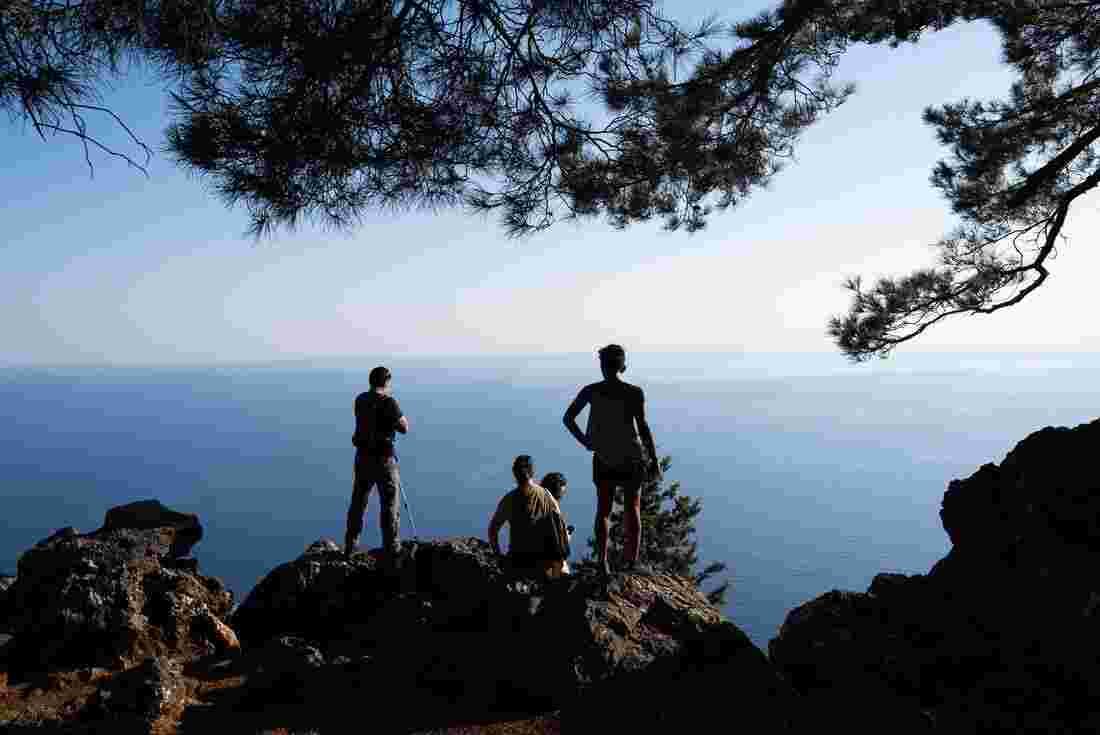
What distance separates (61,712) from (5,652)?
1.39 m

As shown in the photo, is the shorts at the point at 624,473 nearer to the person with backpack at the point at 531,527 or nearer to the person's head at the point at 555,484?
the person with backpack at the point at 531,527

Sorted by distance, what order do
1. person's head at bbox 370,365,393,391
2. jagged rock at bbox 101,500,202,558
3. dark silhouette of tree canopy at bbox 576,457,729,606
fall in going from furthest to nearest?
dark silhouette of tree canopy at bbox 576,457,729,606 < jagged rock at bbox 101,500,202,558 < person's head at bbox 370,365,393,391

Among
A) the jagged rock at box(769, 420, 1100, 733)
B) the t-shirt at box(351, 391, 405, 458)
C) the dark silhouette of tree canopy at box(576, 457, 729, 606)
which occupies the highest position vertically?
the t-shirt at box(351, 391, 405, 458)

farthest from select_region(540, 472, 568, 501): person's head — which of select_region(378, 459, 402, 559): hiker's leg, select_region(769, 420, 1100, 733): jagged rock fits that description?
select_region(769, 420, 1100, 733): jagged rock

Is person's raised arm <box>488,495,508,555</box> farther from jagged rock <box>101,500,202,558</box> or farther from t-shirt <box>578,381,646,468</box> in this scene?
jagged rock <box>101,500,202,558</box>

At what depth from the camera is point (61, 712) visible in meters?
3.87

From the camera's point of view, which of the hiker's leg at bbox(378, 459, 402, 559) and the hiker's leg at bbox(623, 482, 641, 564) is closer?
the hiker's leg at bbox(623, 482, 641, 564)

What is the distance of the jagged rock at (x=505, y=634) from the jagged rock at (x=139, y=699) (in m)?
0.83

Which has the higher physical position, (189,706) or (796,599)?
(189,706)

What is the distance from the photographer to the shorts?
509 cm

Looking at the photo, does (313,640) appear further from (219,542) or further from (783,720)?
(219,542)

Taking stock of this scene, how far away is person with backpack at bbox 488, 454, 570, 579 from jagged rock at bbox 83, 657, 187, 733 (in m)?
2.44

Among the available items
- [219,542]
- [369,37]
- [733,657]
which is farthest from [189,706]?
[219,542]

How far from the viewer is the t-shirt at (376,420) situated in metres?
6.11
